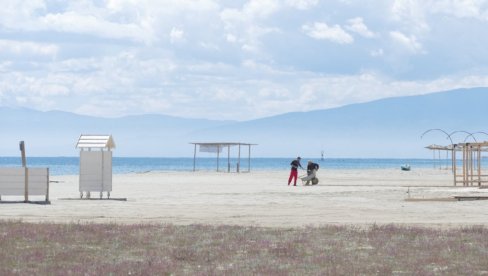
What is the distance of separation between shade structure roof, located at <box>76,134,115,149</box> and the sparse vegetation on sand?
39.2 feet

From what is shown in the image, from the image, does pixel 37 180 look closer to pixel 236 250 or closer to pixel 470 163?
pixel 236 250

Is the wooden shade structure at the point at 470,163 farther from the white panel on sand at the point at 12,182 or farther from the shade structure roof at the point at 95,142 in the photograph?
the white panel on sand at the point at 12,182

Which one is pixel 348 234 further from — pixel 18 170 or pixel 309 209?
pixel 18 170

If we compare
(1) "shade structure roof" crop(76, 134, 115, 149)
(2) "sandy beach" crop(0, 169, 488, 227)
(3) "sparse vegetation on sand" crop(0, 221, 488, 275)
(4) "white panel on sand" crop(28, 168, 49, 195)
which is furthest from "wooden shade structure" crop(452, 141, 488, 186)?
(3) "sparse vegetation on sand" crop(0, 221, 488, 275)

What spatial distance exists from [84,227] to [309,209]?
9.14 m

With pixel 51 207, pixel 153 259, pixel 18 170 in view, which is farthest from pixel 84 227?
pixel 18 170

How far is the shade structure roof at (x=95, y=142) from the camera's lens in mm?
30406

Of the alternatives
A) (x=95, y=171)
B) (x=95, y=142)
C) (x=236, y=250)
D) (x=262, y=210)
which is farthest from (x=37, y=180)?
(x=236, y=250)

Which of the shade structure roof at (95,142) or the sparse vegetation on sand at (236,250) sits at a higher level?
the shade structure roof at (95,142)

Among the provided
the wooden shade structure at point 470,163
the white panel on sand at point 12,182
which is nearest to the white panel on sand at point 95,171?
the white panel on sand at point 12,182

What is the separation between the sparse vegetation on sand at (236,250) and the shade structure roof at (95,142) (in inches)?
471

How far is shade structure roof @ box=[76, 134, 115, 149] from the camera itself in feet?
99.8

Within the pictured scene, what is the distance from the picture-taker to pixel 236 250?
15.1 meters

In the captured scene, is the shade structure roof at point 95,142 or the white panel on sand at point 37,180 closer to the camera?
the white panel on sand at point 37,180
